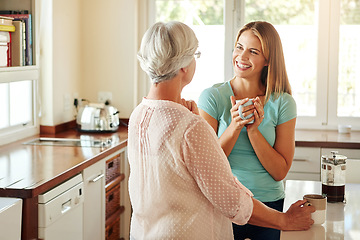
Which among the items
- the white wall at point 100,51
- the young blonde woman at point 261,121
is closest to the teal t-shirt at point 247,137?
the young blonde woman at point 261,121

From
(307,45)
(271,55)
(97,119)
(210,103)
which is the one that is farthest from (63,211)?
(307,45)

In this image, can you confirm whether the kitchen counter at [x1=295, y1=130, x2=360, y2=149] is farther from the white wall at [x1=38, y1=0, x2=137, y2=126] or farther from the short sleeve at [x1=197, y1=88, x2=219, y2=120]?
the short sleeve at [x1=197, y1=88, x2=219, y2=120]

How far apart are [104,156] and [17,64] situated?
0.76m

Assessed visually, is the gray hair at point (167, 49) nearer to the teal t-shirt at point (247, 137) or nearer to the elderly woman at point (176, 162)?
the elderly woman at point (176, 162)

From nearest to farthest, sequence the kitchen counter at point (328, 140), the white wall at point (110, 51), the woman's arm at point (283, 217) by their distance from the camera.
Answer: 1. the woman's arm at point (283, 217)
2. the kitchen counter at point (328, 140)
3. the white wall at point (110, 51)

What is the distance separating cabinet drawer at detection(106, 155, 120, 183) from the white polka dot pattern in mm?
1800

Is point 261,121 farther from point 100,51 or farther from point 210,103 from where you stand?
point 100,51

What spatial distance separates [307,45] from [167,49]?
2.82 m

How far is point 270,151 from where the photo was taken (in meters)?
2.00

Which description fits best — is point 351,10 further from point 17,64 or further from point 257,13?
point 17,64

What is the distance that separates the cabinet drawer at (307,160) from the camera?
3562 millimetres

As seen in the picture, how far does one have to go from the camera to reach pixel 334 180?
→ 2.00 m

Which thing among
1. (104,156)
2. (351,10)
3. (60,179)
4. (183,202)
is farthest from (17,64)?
(351,10)

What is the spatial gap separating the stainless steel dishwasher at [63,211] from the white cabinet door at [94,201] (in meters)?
0.12
